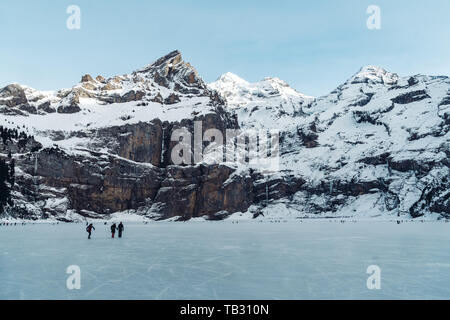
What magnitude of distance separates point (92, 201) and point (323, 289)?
18910 cm

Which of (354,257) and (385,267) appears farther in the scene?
(354,257)

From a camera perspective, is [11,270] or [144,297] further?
[11,270]

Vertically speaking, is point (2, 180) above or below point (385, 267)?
above

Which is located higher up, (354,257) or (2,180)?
(2,180)
